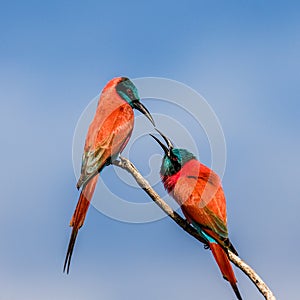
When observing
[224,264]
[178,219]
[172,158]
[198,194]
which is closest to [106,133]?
[172,158]

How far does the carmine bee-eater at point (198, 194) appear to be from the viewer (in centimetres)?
525

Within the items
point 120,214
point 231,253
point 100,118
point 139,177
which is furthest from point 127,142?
point 231,253

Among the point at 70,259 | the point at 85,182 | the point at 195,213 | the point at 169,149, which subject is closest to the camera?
the point at 70,259

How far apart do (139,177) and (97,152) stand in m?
0.91

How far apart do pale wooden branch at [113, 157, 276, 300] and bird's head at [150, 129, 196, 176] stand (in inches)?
30.1

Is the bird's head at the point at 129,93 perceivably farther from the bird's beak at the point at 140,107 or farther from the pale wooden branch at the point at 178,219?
the pale wooden branch at the point at 178,219

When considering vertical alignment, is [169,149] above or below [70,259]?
above

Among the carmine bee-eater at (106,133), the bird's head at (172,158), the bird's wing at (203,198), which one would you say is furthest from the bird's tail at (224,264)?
the carmine bee-eater at (106,133)

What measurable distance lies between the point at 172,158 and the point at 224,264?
5.14ft

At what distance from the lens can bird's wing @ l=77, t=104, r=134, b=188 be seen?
211 inches

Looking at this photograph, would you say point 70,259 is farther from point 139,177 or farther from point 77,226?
point 139,177

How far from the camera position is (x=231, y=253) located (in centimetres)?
484

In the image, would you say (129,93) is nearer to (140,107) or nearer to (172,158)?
(140,107)

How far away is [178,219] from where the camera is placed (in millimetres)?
4773
